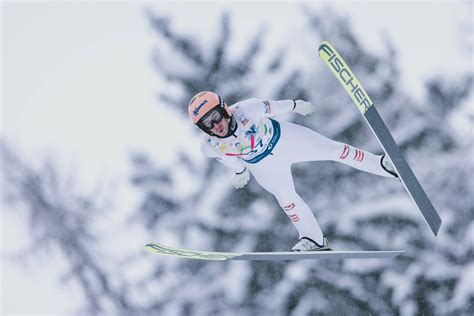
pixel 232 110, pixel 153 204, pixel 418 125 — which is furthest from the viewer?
pixel 153 204

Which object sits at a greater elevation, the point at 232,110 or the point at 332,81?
the point at 332,81

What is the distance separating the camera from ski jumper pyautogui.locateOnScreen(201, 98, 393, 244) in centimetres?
511

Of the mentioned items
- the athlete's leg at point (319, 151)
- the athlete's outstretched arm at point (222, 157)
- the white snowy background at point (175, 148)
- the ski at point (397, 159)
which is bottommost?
the ski at point (397, 159)

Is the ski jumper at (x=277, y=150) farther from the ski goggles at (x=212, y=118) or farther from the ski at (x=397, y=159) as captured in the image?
the ski at (x=397, y=159)

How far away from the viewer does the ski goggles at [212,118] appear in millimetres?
4906

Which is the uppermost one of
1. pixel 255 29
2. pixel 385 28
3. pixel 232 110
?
pixel 255 29

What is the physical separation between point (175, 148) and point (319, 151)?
7.80ft

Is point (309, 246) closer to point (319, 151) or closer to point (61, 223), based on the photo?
point (319, 151)

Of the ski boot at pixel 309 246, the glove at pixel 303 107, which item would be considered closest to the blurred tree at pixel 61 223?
the ski boot at pixel 309 246

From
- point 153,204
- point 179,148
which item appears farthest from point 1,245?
point 179,148

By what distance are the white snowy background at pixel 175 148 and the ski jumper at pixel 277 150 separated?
169 cm

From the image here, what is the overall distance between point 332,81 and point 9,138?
3676mm

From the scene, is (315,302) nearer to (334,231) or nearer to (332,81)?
(334,231)

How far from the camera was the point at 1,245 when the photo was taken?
24.1 feet
